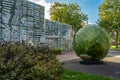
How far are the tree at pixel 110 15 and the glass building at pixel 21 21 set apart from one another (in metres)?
17.9

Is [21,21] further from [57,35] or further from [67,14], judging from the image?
[67,14]

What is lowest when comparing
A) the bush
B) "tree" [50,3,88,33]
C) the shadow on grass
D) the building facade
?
the shadow on grass

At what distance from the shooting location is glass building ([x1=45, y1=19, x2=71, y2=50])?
2459 cm

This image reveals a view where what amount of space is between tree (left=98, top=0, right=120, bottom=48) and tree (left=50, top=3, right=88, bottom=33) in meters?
4.97

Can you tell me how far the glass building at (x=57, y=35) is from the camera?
24594 millimetres

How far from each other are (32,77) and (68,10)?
3847cm

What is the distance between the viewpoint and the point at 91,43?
35.1 ft

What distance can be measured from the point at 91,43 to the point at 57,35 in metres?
16.3

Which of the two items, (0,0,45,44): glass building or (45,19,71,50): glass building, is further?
(45,19,71,50): glass building

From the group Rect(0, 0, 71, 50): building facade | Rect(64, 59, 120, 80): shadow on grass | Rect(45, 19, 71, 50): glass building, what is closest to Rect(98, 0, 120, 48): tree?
Rect(45, 19, 71, 50): glass building

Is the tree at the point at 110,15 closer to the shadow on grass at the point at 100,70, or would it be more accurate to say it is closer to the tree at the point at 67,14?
the tree at the point at 67,14

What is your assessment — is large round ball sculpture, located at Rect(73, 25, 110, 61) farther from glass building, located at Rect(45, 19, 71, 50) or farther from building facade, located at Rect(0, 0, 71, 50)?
glass building, located at Rect(45, 19, 71, 50)

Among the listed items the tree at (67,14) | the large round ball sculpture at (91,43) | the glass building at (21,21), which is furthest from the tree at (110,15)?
the large round ball sculpture at (91,43)

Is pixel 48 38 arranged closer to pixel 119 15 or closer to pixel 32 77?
pixel 119 15
